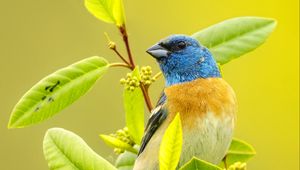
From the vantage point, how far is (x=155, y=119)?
2.83 metres

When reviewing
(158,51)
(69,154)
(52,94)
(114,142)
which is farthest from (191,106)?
(69,154)

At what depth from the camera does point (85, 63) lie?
2.47 metres

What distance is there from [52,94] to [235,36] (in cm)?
51

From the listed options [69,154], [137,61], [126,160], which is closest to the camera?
[69,154]

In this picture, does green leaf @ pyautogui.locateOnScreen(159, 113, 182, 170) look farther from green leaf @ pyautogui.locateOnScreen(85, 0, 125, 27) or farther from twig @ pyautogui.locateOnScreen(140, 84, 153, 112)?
green leaf @ pyautogui.locateOnScreen(85, 0, 125, 27)

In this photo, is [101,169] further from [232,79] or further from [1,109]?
[1,109]

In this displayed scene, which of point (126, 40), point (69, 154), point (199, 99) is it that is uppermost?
point (126, 40)

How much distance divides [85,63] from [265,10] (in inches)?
71.4

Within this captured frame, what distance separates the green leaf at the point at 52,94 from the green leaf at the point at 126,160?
9.3 inches

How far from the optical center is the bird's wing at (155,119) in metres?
2.80

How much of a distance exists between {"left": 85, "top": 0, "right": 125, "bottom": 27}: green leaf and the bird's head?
19.8 inches

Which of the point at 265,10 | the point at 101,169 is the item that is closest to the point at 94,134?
the point at 265,10

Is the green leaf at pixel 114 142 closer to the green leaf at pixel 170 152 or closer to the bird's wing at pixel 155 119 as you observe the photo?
the bird's wing at pixel 155 119

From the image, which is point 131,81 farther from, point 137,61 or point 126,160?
point 137,61
